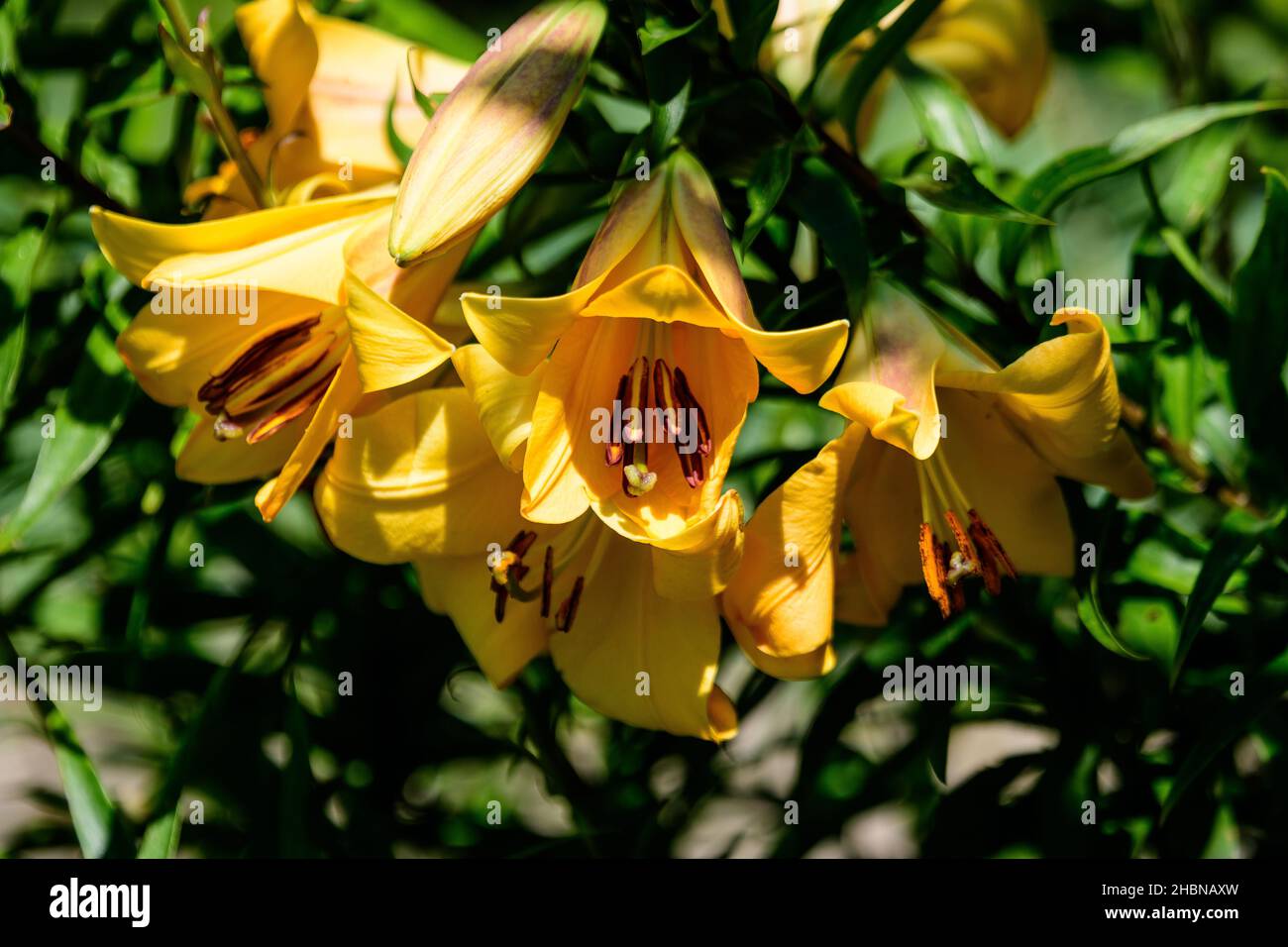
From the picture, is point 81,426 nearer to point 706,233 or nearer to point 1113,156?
point 706,233

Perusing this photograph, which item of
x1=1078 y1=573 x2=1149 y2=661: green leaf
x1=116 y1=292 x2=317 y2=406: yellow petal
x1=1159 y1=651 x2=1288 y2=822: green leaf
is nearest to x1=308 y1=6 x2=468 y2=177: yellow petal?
x1=116 y1=292 x2=317 y2=406: yellow petal

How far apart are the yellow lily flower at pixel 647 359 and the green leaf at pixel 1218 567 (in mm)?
303

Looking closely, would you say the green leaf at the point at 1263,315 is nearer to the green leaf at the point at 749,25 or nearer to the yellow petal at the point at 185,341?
the green leaf at the point at 749,25

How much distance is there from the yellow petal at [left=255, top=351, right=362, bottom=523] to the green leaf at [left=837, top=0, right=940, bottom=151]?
0.37 metres

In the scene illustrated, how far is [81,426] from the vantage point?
80cm

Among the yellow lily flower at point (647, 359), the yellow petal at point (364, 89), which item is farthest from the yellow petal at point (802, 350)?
the yellow petal at point (364, 89)

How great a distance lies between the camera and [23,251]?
2.79 ft

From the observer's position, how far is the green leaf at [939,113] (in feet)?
3.01

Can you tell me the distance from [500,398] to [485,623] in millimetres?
187

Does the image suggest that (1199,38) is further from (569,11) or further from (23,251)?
(23,251)

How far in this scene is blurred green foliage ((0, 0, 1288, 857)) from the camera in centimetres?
78

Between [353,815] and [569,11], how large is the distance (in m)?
0.66
